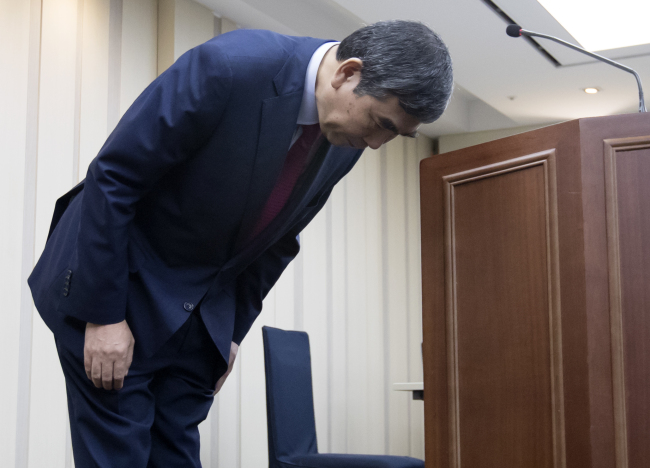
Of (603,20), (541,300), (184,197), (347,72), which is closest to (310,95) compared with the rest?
(347,72)

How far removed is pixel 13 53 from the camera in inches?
103

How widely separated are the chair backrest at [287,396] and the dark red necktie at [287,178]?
67.1 inches

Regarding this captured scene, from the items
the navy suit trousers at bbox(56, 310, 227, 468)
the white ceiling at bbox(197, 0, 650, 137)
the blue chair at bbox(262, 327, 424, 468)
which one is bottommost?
the blue chair at bbox(262, 327, 424, 468)

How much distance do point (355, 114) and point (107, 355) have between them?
562 mm

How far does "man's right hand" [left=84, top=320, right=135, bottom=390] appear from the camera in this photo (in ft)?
3.66

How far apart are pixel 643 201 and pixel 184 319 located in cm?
96

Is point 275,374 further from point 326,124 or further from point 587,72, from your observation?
point 587,72

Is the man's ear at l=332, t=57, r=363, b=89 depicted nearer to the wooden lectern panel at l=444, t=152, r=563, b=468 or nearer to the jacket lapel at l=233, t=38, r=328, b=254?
the jacket lapel at l=233, t=38, r=328, b=254

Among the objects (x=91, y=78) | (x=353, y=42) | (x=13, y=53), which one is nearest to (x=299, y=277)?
(x=91, y=78)

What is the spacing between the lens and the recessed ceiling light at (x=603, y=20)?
3.86 meters

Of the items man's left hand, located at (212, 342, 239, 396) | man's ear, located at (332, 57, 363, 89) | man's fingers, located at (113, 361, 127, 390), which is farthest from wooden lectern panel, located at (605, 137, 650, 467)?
man's fingers, located at (113, 361, 127, 390)

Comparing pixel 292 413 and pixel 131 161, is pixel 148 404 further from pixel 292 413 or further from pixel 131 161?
pixel 292 413

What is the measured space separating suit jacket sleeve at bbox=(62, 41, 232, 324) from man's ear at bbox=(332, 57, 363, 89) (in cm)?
18

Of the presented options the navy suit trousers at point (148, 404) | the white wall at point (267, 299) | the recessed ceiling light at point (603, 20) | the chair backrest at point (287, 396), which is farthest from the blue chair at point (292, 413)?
the recessed ceiling light at point (603, 20)
